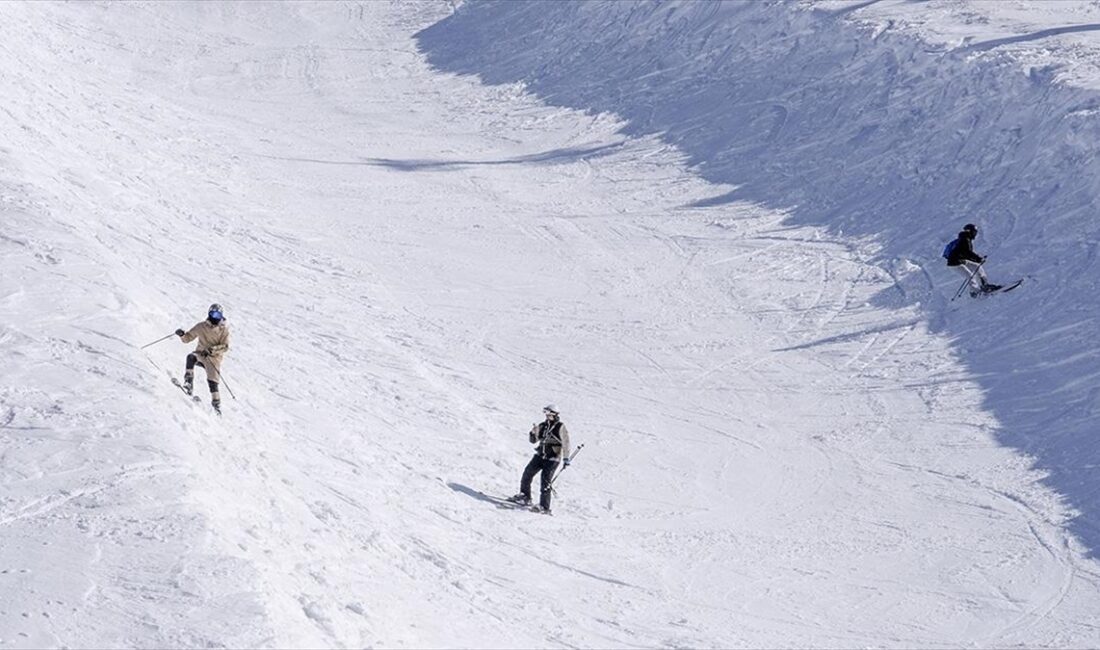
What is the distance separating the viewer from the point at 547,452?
54.9 feet

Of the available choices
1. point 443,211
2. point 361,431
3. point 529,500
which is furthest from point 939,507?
point 443,211

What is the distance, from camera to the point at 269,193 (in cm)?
2955

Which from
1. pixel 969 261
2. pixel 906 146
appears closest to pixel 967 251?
pixel 969 261

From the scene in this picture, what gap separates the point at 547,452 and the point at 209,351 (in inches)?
159

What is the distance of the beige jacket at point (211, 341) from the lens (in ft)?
49.8

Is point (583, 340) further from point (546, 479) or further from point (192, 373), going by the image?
point (192, 373)

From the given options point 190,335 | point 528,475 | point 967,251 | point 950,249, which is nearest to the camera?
point 190,335

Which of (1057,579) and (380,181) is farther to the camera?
(380,181)

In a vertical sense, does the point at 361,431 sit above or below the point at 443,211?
below

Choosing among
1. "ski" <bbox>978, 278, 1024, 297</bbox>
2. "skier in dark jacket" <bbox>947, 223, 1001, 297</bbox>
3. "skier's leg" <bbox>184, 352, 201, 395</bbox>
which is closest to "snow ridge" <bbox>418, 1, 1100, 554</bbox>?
"ski" <bbox>978, 278, 1024, 297</bbox>

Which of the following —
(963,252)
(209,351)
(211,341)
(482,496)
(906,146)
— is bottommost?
(482,496)

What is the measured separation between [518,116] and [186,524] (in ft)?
81.3

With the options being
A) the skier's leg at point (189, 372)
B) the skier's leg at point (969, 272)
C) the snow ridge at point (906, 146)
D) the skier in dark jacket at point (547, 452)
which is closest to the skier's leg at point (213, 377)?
the skier's leg at point (189, 372)

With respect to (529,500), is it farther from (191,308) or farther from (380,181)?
(380,181)
